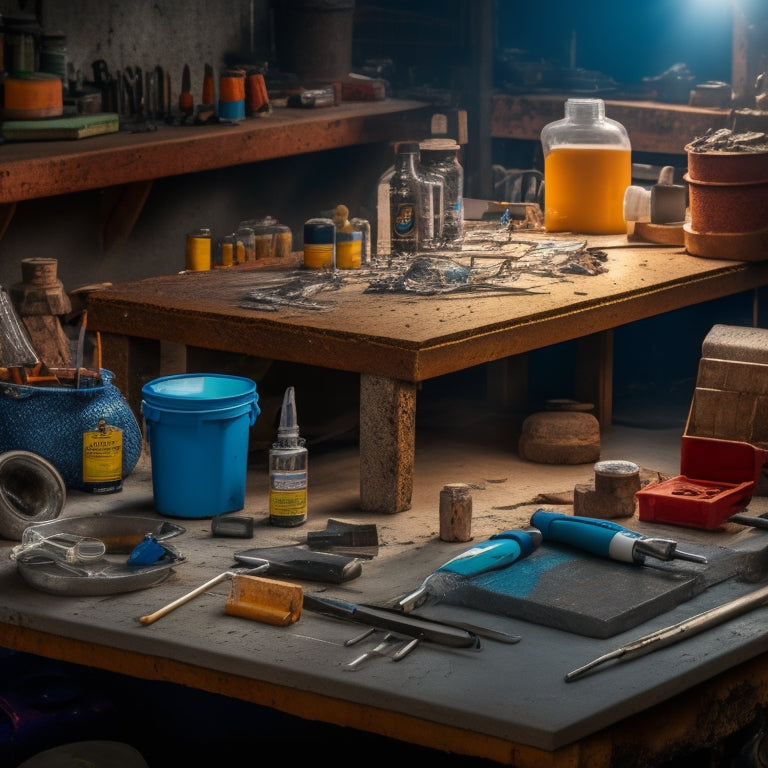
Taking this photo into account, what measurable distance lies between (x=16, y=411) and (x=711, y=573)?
1.62 meters

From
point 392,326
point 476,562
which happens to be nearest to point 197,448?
point 392,326

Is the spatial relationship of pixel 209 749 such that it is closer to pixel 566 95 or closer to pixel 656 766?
pixel 656 766

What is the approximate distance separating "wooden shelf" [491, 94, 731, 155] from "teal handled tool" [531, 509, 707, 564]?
4087 mm

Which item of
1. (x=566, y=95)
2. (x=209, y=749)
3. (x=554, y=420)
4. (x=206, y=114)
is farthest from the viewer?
(x=566, y=95)

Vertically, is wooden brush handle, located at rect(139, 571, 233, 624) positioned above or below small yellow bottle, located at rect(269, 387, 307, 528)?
below

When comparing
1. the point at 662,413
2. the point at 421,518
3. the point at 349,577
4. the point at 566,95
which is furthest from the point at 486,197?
the point at 349,577

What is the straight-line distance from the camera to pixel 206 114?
6703 millimetres

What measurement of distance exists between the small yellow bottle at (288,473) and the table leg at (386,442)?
0.20 metres

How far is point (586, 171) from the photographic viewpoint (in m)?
5.28

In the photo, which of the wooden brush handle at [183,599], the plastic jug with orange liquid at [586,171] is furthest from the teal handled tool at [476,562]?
the plastic jug with orange liquid at [586,171]

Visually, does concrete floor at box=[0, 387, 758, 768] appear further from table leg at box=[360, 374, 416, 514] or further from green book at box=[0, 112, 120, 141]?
green book at box=[0, 112, 120, 141]

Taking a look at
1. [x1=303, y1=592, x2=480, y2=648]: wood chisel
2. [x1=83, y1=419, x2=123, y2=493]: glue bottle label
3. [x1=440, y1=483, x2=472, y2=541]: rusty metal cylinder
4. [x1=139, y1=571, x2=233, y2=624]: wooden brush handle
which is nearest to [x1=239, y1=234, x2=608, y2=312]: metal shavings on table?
[x1=83, y1=419, x2=123, y2=493]: glue bottle label

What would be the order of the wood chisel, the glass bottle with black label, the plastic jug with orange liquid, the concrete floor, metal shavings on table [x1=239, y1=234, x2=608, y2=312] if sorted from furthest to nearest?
the plastic jug with orange liquid < the glass bottle with black label < metal shavings on table [x1=239, y1=234, x2=608, y2=312] < the concrete floor < the wood chisel

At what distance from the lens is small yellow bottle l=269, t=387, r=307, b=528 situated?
3.47m
